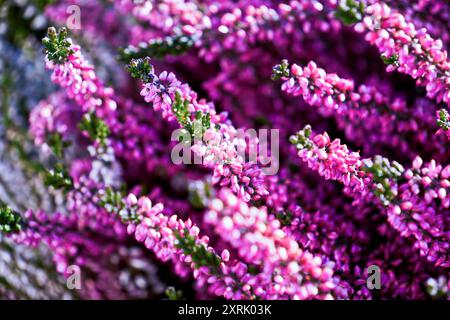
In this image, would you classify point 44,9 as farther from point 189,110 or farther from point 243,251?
point 243,251

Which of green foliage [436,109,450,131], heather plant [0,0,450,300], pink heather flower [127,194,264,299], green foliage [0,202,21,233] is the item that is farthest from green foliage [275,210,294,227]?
green foliage [0,202,21,233]

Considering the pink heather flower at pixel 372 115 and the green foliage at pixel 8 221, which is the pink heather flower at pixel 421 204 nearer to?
the pink heather flower at pixel 372 115

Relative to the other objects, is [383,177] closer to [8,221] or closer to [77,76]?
[77,76]

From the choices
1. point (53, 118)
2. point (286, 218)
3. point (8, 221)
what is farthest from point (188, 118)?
point (53, 118)

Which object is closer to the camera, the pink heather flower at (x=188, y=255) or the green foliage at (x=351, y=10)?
the pink heather flower at (x=188, y=255)

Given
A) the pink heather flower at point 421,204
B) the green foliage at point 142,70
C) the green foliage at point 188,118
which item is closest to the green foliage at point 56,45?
the green foliage at point 142,70

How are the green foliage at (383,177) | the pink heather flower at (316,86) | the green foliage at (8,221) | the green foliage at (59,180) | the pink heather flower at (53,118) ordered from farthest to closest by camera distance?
1. the pink heather flower at (53,118)
2. the green foliage at (59,180)
3. the green foliage at (8,221)
4. the pink heather flower at (316,86)
5. the green foliage at (383,177)
